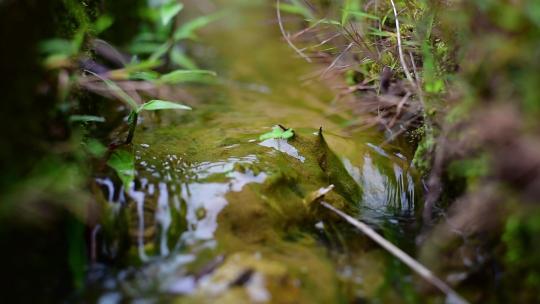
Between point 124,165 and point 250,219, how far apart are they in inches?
22.8

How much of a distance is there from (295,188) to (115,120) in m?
1.35

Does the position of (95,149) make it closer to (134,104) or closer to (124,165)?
(124,165)

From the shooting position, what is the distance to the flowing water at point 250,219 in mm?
1721

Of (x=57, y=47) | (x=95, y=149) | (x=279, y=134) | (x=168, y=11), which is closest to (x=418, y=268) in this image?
(x=279, y=134)

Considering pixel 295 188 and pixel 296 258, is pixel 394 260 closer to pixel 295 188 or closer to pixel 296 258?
pixel 296 258

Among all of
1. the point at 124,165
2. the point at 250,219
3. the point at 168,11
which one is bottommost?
the point at 250,219

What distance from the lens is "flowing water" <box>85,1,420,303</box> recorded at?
1721 millimetres

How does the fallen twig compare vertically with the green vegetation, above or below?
below

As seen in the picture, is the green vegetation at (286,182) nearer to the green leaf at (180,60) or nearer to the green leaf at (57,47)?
the green leaf at (57,47)

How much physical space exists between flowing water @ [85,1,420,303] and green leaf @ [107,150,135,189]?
0.13 feet

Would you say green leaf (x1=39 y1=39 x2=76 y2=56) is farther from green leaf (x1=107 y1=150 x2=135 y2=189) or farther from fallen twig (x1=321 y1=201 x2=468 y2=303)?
fallen twig (x1=321 y1=201 x2=468 y2=303)

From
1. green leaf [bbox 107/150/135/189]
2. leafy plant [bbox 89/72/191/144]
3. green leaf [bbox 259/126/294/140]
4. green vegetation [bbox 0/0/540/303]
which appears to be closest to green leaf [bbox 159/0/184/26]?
green vegetation [bbox 0/0/540/303]

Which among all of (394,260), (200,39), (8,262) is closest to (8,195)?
(8,262)

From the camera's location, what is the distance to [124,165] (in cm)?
196
